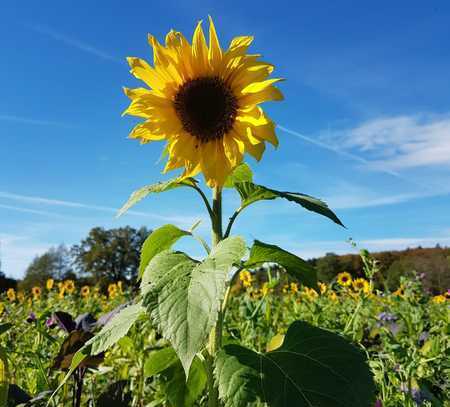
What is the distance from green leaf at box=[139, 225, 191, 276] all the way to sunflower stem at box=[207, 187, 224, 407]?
17 centimetres

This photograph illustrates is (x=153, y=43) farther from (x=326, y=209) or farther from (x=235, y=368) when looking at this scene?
(x=235, y=368)

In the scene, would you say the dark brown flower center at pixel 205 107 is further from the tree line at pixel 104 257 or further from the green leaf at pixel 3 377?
the tree line at pixel 104 257

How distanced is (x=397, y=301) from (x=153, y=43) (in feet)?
15.0

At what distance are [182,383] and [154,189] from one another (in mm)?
719

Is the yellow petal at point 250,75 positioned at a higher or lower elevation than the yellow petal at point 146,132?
higher

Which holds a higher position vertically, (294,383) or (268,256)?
(268,256)

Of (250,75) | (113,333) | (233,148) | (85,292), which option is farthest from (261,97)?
(85,292)

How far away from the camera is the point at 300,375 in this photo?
137cm

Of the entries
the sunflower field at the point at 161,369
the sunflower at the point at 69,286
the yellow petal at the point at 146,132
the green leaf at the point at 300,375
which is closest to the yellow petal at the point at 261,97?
the yellow petal at the point at 146,132

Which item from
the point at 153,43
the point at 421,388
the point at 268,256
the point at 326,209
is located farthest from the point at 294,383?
the point at 153,43

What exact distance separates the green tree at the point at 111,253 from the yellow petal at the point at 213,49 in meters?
54.9

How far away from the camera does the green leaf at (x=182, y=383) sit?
5.70 ft

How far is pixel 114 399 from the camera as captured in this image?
1.90 metres

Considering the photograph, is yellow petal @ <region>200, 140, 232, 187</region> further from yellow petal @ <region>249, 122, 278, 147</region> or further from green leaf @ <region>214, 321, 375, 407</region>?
green leaf @ <region>214, 321, 375, 407</region>
